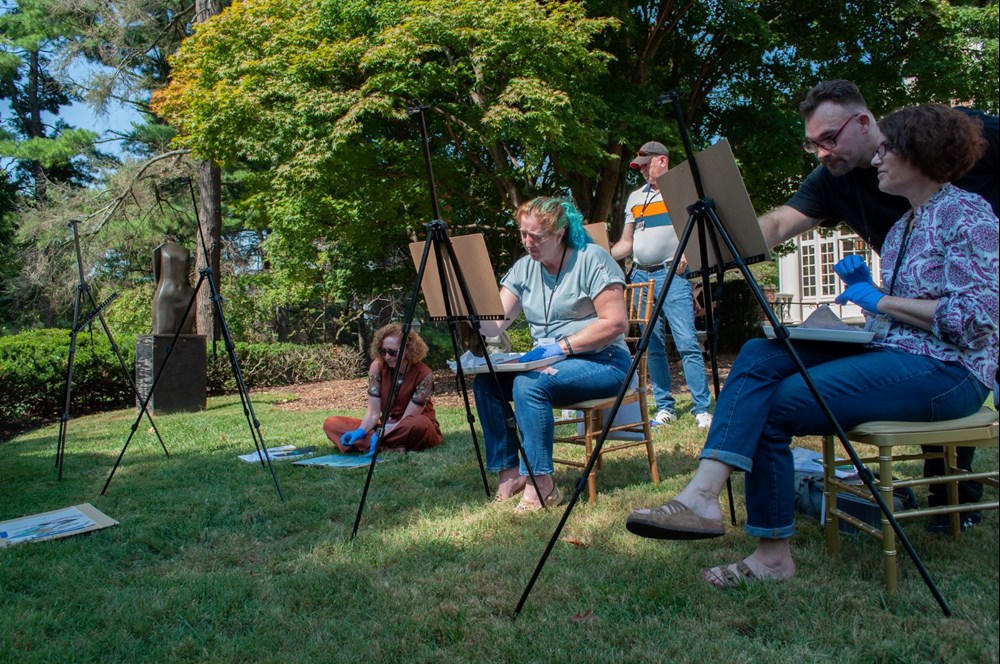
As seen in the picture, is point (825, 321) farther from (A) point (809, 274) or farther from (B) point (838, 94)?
(A) point (809, 274)

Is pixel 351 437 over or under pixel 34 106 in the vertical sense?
under

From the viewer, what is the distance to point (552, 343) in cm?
350

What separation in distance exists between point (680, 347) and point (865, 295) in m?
3.04

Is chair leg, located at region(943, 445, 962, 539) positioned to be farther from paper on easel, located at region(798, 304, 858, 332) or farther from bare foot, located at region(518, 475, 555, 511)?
bare foot, located at region(518, 475, 555, 511)

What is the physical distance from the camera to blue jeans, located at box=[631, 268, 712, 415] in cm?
522

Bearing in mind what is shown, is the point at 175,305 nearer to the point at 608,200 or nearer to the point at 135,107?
the point at 608,200

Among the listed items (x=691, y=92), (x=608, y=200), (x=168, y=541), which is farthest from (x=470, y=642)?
(x=691, y=92)

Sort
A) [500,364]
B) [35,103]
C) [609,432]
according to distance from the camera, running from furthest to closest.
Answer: [35,103] → [609,432] → [500,364]

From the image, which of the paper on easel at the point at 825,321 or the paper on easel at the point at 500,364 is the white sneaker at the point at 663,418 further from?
the paper on easel at the point at 825,321

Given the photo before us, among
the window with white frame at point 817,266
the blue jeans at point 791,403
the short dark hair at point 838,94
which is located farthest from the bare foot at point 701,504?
the window with white frame at point 817,266

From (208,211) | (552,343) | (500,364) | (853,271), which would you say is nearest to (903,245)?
(853,271)

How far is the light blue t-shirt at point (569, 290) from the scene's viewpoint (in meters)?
3.54

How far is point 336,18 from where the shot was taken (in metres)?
7.34

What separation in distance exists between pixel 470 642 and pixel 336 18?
6.81m
